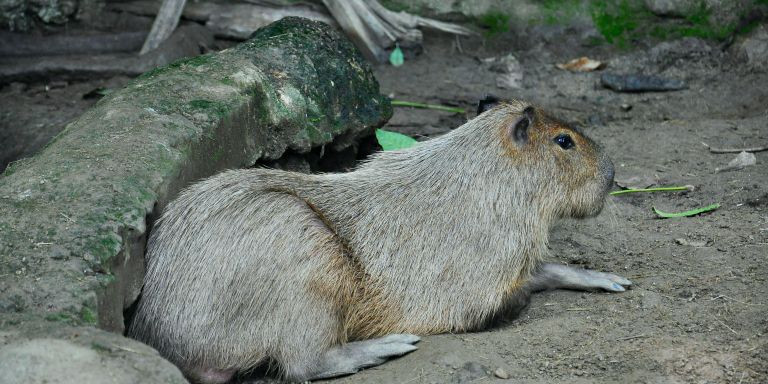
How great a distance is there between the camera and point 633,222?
546 cm

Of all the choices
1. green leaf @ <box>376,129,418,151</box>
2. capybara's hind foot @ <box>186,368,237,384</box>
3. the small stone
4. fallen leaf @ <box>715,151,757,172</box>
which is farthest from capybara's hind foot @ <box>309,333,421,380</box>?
fallen leaf @ <box>715,151,757,172</box>

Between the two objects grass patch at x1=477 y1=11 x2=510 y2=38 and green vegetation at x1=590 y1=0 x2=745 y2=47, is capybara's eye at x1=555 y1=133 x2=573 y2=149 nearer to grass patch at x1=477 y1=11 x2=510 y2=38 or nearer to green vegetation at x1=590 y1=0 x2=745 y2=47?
green vegetation at x1=590 y1=0 x2=745 y2=47

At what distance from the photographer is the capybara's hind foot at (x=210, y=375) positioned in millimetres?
3934

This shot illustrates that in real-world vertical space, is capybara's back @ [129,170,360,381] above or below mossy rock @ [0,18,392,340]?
below

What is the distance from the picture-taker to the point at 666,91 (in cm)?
739

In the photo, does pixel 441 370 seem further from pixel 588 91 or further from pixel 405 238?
pixel 588 91

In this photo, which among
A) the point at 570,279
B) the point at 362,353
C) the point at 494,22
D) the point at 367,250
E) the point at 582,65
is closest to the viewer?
the point at 362,353

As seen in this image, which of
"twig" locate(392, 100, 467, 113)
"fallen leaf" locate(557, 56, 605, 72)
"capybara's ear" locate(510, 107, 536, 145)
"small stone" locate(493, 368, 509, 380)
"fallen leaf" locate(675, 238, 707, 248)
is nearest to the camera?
"small stone" locate(493, 368, 509, 380)

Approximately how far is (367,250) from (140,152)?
109 centimetres

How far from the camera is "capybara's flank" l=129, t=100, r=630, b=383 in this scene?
390cm

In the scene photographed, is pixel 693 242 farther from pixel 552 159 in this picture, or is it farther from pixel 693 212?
pixel 552 159

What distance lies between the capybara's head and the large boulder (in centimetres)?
113

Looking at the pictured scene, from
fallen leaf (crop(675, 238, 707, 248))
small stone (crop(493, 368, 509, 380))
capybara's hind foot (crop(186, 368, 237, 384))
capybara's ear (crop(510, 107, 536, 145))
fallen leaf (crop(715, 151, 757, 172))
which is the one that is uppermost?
capybara's ear (crop(510, 107, 536, 145))

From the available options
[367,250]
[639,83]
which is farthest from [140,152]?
[639,83]
